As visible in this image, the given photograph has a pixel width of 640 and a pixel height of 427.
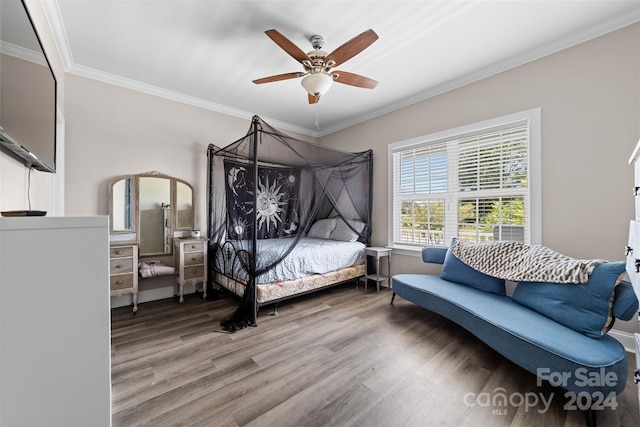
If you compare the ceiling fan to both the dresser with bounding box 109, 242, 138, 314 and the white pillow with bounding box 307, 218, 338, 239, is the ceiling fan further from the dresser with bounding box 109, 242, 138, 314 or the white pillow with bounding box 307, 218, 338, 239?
the dresser with bounding box 109, 242, 138, 314

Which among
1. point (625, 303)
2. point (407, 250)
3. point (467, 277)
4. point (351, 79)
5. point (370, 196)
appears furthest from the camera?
point (370, 196)

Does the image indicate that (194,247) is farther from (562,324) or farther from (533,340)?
(562,324)

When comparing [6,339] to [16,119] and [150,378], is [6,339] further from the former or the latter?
Answer: [150,378]

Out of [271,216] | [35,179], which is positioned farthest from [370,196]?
[35,179]

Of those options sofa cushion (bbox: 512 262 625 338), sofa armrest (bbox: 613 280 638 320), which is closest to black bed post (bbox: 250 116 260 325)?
sofa cushion (bbox: 512 262 625 338)

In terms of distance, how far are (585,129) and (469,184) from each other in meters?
1.06

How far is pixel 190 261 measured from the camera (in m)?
3.17

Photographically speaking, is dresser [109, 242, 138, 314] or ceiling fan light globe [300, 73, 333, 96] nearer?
ceiling fan light globe [300, 73, 333, 96]

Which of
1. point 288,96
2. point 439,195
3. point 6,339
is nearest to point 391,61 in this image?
point 288,96

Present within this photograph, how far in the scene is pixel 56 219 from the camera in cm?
86

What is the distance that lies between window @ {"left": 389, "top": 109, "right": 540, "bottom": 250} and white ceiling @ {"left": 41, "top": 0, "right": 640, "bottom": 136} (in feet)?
2.24

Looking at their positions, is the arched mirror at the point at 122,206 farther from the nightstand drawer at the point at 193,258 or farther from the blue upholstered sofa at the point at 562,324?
the blue upholstered sofa at the point at 562,324

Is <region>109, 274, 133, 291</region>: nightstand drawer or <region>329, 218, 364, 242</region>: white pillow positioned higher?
<region>329, 218, 364, 242</region>: white pillow

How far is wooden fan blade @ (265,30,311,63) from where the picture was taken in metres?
1.80
